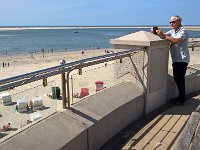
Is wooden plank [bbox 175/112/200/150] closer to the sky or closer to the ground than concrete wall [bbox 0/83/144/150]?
closer to the sky

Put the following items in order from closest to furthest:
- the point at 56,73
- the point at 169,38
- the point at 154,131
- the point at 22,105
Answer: the point at 56,73, the point at 154,131, the point at 169,38, the point at 22,105

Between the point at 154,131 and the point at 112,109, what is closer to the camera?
the point at 112,109

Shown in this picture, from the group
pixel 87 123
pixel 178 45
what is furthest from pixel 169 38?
Answer: pixel 87 123

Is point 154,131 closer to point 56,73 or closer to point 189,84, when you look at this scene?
point 56,73

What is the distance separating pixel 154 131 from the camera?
464 centimetres

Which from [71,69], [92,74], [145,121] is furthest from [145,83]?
[71,69]

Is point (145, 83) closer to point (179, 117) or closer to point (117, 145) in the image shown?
point (179, 117)

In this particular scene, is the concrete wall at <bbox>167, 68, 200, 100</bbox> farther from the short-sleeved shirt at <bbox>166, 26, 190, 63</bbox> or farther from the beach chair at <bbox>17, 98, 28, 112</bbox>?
the beach chair at <bbox>17, 98, 28, 112</bbox>

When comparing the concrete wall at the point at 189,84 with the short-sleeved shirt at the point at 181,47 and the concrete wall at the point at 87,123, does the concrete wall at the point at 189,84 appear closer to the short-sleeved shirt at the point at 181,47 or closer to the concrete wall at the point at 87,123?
the short-sleeved shirt at the point at 181,47

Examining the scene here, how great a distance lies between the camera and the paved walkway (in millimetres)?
4164

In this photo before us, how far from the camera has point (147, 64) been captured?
529cm

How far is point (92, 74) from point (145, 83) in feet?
3.62

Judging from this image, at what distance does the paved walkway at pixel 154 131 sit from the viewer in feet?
13.7

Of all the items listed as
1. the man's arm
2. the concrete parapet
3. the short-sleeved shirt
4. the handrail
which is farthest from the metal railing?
the short-sleeved shirt
